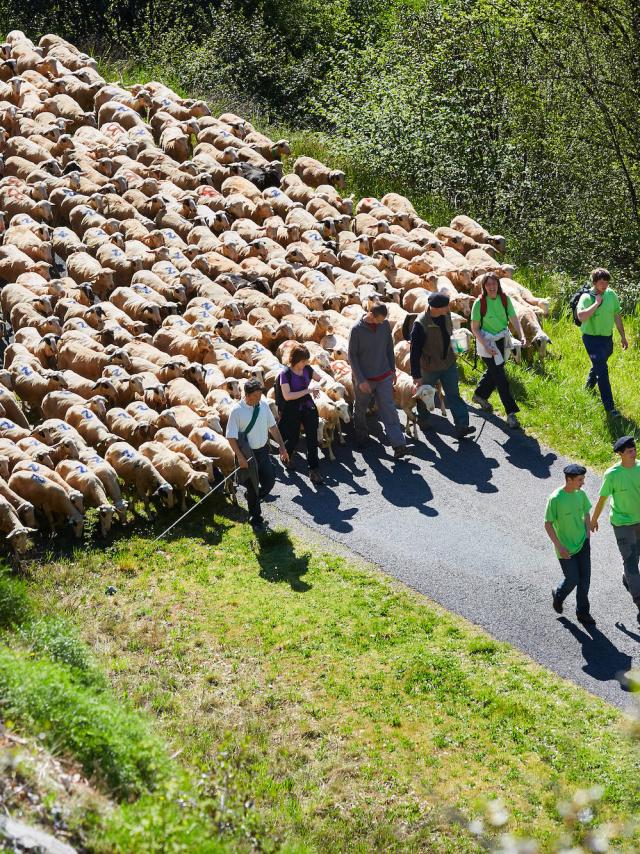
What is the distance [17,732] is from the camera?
7820 mm

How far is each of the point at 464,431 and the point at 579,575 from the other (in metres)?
4.65

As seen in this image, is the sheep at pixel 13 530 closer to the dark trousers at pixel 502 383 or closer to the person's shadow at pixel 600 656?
the person's shadow at pixel 600 656

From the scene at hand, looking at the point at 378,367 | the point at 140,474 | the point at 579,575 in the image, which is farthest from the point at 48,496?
the point at 579,575

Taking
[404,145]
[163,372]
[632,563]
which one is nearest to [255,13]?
[404,145]

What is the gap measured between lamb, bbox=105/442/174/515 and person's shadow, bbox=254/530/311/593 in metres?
1.40

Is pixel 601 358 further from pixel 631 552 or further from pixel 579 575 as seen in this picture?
pixel 579 575

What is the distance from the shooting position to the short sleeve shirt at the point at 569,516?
11016mm

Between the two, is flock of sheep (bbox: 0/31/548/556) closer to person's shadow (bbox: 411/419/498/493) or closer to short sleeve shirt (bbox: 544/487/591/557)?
person's shadow (bbox: 411/419/498/493)

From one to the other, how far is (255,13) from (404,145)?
1368 cm

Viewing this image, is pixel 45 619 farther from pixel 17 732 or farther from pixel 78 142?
pixel 78 142

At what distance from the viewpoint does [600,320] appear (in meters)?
15.3

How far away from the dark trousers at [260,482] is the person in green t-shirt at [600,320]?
16.9ft

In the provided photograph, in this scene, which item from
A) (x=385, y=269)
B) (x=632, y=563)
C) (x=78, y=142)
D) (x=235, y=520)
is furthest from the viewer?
(x=78, y=142)

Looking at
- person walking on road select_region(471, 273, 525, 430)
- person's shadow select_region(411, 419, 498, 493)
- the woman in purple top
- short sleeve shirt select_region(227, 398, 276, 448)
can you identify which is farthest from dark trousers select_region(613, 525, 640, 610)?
person walking on road select_region(471, 273, 525, 430)
